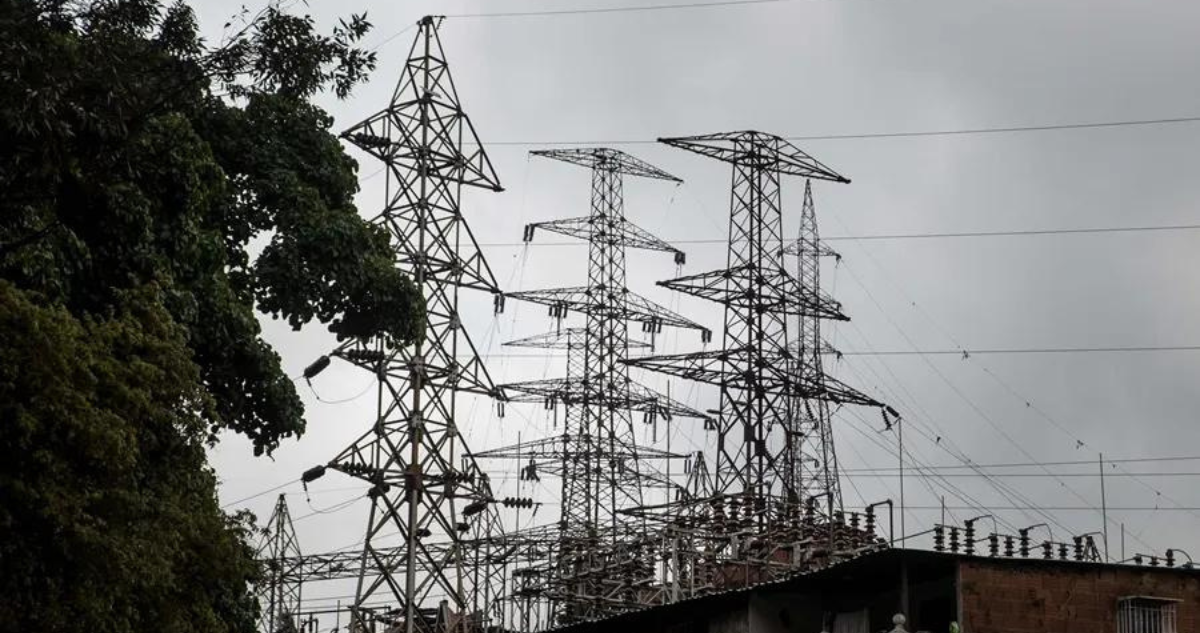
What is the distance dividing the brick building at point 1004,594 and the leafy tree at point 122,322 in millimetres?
13039

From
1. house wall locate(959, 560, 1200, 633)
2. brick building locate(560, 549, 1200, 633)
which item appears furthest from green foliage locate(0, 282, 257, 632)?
house wall locate(959, 560, 1200, 633)

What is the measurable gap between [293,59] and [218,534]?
7.94 m

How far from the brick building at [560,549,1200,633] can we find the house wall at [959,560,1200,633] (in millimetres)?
21

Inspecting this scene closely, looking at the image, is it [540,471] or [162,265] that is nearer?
[162,265]

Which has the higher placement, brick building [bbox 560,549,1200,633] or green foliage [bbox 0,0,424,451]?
green foliage [bbox 0,0,424,451]

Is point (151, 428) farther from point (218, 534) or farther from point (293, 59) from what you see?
point (293, 59)

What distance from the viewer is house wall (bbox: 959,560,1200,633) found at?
37.4 metres

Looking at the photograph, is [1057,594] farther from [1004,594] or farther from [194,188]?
[194,188]

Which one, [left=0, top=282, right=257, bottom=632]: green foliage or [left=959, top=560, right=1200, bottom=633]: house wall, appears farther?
[left=959, top=560, right=1200, bottom=633]: house wall

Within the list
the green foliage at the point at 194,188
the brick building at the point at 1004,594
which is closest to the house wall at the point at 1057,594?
the brick building at the point at 1004,594

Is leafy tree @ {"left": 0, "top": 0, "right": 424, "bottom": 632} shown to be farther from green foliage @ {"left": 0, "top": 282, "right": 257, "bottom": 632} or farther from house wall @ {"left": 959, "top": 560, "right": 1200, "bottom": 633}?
house wall @ {"left": 959, "top": 560, "right": 1200, "bottom": 633}

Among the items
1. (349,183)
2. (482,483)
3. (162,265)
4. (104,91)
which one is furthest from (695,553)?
(104,91)

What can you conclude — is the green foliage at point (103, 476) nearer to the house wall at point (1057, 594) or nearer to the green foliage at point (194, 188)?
the green foliage at point (194, 188)

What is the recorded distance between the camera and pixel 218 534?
98.5 feet
